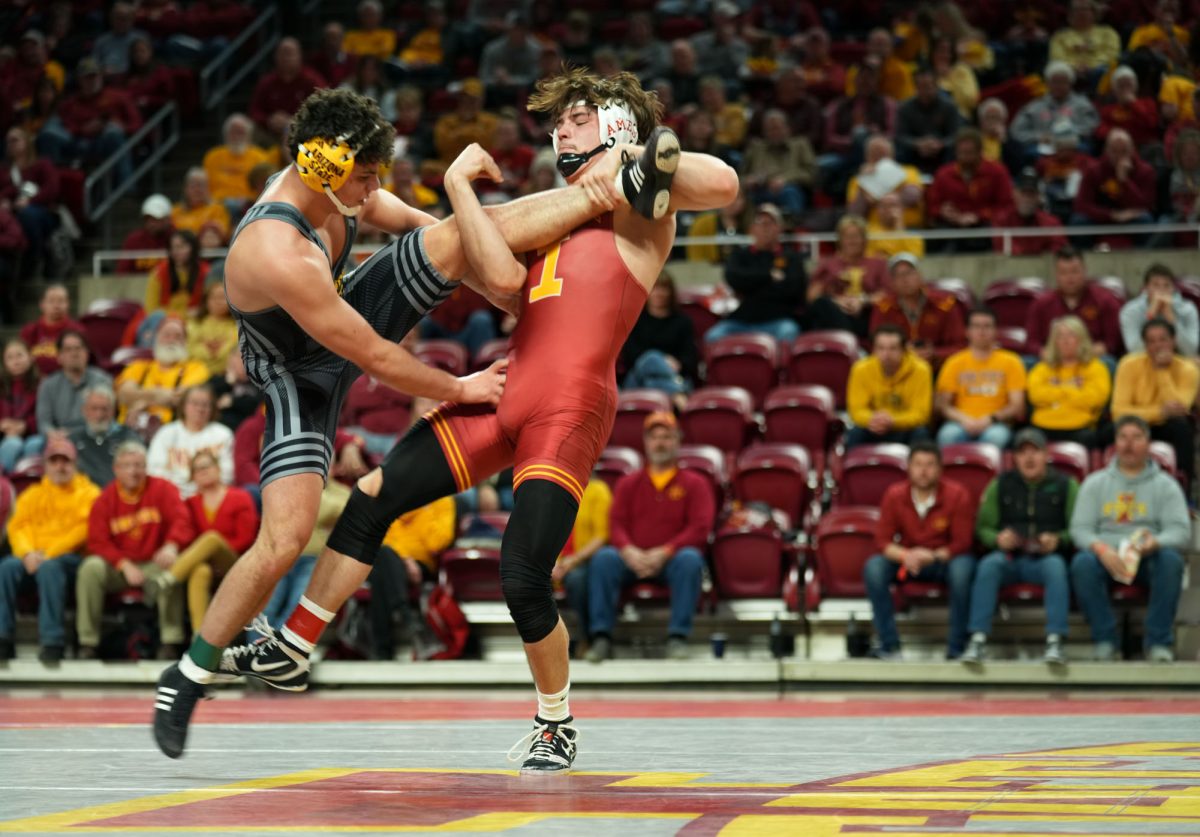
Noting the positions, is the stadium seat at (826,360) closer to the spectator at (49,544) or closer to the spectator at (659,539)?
the spectator at (659,539)

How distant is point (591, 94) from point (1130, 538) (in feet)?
16.7

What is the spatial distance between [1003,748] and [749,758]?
0.90 metres

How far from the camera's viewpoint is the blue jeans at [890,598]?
8.83 m

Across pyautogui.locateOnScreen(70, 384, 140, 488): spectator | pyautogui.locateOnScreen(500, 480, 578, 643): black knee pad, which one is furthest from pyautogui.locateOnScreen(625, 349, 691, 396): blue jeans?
pyautogui.locateOnScreen(500, 480, 578, 643): black knee pad

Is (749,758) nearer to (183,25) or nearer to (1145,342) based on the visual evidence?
(1145,342)

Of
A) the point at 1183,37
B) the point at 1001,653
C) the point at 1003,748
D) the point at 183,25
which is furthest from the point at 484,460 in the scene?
the point at 183,25

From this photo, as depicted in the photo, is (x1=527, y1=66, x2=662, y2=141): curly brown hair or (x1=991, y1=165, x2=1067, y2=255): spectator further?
(x1=991, y1=165, x2=1067, y2=255): spectator

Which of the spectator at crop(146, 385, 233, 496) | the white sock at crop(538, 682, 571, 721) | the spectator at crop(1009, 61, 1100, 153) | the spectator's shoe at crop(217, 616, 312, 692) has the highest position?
the spectator at crop(1009, 61, 1100, 153)

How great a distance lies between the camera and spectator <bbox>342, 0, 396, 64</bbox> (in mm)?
15742

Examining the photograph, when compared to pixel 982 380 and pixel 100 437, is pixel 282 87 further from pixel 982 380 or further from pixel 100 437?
pixel 982 380

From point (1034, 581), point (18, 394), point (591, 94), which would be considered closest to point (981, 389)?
point (1034, 581)

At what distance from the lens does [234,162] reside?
14008 millimetres

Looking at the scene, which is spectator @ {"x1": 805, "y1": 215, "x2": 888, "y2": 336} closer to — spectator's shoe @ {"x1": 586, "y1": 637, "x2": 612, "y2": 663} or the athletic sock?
spectator's shoe @ {"x1": 586, "y1": 637, "x2": 612, "y2": 663}

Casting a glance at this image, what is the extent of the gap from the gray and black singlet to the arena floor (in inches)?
35.3
